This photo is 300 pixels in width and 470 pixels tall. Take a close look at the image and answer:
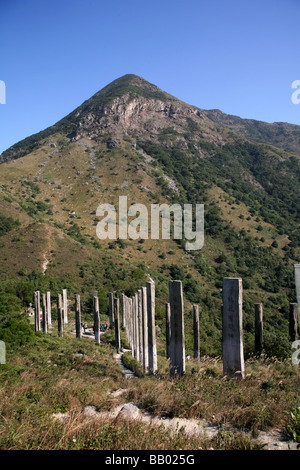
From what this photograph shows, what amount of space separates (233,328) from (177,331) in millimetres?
1467

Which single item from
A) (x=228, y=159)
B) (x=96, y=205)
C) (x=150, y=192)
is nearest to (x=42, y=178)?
(x=96, y=205)

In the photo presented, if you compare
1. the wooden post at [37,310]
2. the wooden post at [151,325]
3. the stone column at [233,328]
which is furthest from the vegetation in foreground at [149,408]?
the wooden post at [37,310]

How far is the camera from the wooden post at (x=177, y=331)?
645 centimetres

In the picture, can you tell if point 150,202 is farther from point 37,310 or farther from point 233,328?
point 233,328

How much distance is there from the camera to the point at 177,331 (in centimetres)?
652

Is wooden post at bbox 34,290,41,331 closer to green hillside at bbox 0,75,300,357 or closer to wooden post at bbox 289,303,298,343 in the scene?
green hillside at bbox 0,75,300,357

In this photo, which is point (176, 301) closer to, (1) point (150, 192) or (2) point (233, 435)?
(2) point (233, 435)

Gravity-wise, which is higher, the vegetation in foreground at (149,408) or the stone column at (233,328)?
the stone column at (233,328)

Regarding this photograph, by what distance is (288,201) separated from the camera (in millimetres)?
88562

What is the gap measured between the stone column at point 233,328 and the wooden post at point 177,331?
113 cm

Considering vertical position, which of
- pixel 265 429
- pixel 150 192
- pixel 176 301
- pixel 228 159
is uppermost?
pixel 228 159

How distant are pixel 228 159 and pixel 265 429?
11322 cm

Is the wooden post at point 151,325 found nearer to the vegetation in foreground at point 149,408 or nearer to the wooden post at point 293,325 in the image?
the vegetation in foreground at point 149,408
